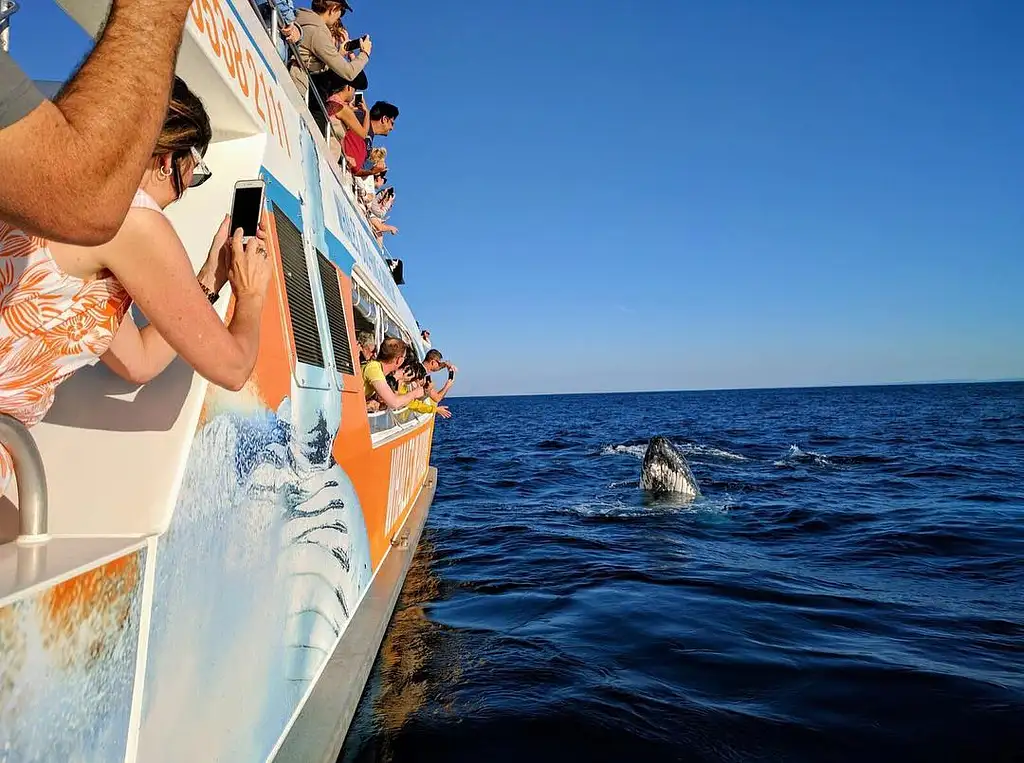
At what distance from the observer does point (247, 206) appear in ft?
6.09

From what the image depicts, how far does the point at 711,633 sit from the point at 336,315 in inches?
→ 134

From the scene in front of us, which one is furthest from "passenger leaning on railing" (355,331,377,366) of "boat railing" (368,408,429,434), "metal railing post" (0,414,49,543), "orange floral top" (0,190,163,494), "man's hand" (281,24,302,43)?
"metal railing post" (0,414,49,543)

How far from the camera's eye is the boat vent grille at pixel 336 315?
372 centimetres

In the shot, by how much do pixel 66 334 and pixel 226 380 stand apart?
340 mm

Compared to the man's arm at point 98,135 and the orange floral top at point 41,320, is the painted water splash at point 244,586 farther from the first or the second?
the man's arm at point 98,135

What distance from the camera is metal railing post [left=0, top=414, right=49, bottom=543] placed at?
1.10 meters

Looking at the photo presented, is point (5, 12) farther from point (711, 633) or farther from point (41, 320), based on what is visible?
point (711, 633)

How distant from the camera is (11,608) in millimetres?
983

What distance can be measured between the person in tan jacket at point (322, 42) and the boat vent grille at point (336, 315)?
1.96 m

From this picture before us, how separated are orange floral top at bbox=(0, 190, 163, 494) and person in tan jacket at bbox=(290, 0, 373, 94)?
166 inches

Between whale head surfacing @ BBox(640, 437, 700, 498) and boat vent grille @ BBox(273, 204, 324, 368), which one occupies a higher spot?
boat vent grille @ BBox(273, 204, 324, 368)

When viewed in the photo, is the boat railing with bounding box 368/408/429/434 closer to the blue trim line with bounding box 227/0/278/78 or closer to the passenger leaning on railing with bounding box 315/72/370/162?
the passenger leaning on railing with bounding box 315/72/370/162

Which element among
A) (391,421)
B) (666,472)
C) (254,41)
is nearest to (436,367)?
(391,421)

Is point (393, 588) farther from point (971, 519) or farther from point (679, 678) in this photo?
point (971, 519)
